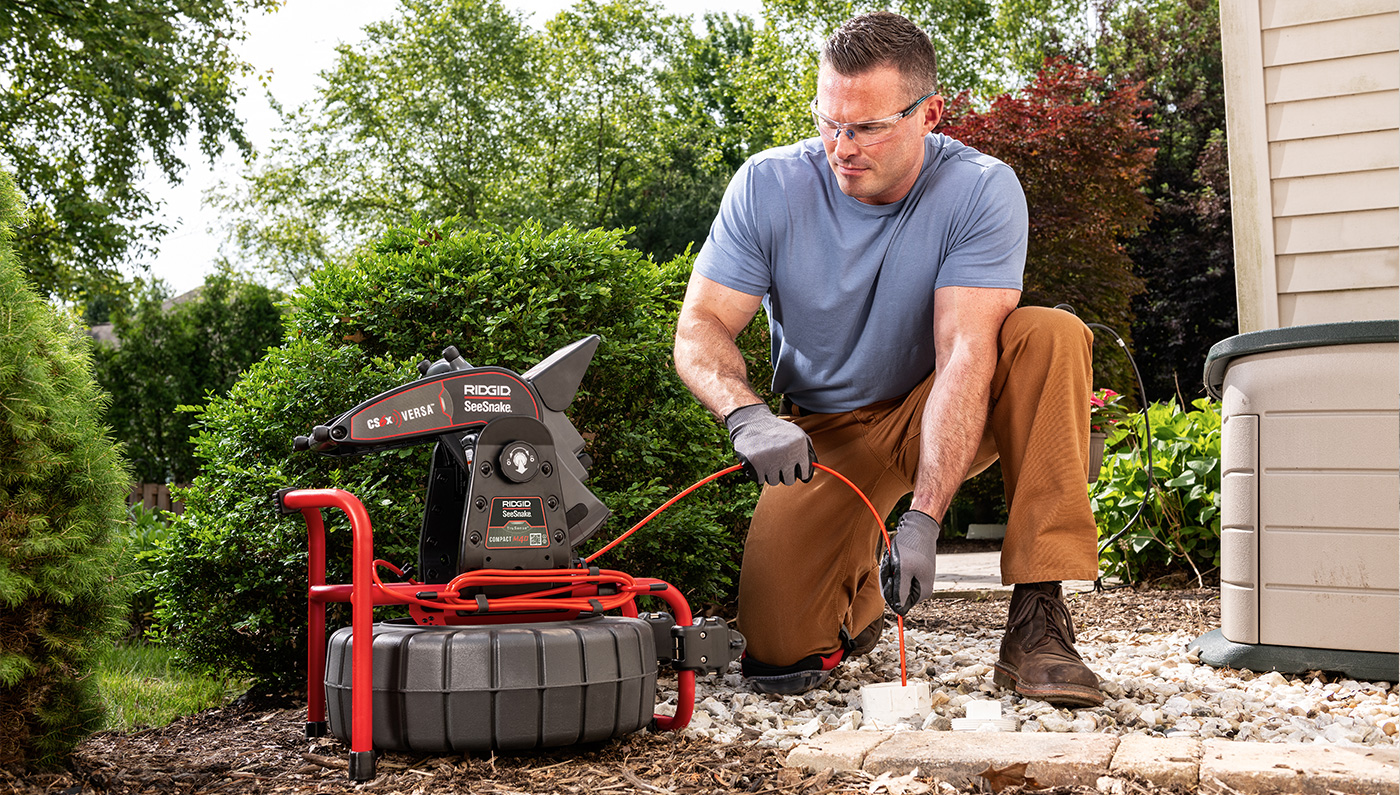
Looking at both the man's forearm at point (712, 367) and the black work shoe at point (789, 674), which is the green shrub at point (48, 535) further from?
the black work shoe at point (789, 674)

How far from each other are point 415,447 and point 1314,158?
328cm

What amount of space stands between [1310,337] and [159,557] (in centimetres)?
296

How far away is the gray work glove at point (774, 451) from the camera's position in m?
2.08

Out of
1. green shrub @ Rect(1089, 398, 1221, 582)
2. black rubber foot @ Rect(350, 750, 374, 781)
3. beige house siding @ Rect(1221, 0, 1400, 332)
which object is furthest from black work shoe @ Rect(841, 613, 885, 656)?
beige house siding @ Rect(1221, 0, 1400, 332)

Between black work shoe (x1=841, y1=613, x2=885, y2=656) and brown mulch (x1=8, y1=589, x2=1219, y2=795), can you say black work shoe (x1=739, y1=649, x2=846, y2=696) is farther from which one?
brown mulch (x1=8, y1=589, x2=1219, y2=795)

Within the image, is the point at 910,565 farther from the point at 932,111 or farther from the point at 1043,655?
the point at 932,111

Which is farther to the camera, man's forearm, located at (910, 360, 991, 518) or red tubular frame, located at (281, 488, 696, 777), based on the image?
man's forearm, located at (910, 360, 991, 518)

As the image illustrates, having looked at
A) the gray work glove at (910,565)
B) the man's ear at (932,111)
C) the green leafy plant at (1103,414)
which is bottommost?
the gray work glove at (910,565)

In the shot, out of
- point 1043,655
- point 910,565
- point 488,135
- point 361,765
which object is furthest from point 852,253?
point 488,135

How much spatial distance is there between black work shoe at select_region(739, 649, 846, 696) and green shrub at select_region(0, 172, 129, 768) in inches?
56.9

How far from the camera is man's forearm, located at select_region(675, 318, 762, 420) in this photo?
2.35m

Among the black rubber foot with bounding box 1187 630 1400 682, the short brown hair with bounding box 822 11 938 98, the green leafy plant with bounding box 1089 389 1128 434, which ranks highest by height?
the short brown hair with bounding box 822 11 938 98

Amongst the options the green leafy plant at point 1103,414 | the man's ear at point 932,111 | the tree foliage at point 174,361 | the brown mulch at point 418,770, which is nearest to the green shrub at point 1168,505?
the green leafy plant at point 1103,414

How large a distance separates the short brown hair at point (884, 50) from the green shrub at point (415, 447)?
0.98 meters
